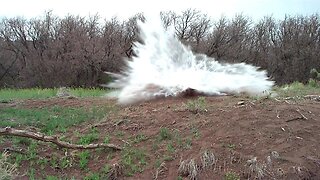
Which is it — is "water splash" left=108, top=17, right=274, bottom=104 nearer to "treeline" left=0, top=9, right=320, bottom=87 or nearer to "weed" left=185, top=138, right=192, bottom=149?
"weed" left=185, top=138, right=192, bottom=149

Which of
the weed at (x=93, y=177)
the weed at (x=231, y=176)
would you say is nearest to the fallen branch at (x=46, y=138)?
the weed at (x=93, y=177)

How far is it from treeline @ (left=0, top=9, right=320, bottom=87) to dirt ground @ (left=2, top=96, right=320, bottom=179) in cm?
1956

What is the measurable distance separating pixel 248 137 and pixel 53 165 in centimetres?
286

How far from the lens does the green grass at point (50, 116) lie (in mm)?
8219

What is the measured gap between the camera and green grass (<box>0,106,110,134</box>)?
8.22 m

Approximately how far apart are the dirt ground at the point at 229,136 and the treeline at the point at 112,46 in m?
19.6

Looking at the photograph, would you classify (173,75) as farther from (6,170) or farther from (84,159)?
(6,170)

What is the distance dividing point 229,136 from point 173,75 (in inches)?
132

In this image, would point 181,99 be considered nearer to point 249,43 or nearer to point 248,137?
point 248,137

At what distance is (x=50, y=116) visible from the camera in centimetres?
888

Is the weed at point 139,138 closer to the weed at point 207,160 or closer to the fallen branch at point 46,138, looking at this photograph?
the fallen branch at point 46,138

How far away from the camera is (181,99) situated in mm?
9359

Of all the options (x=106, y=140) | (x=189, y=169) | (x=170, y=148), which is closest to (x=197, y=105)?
(x=170, y=148)

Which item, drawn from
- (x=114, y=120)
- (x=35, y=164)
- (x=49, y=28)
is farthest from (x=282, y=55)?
(x=35, y=164)
